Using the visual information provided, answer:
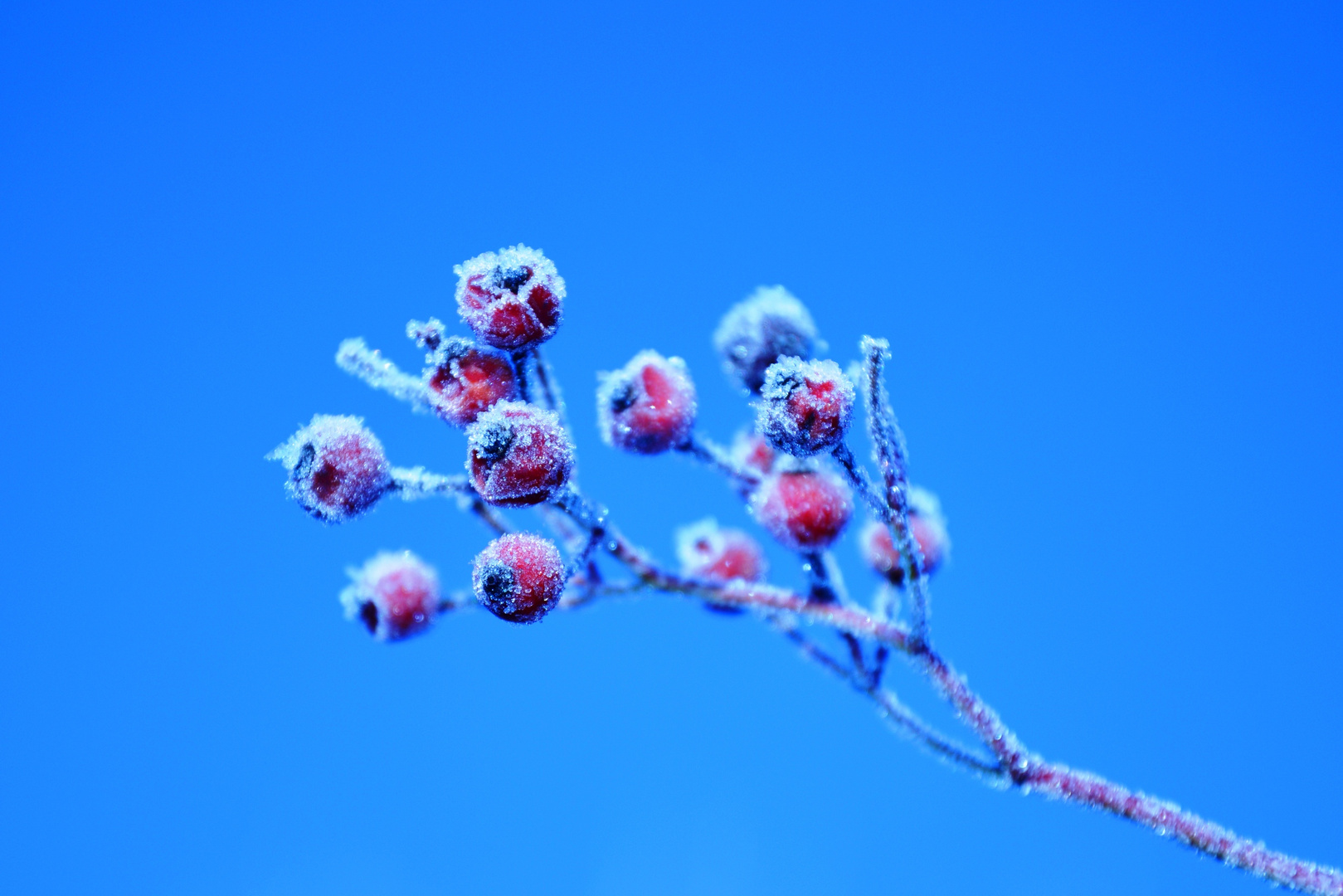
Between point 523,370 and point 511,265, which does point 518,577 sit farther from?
point 511,265

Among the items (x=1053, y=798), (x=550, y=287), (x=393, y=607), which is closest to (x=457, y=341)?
(x=550, y=287)

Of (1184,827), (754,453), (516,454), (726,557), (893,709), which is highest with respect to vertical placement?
(754,453)

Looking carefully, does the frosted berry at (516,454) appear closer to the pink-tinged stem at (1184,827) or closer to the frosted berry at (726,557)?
the frosted berry at (726,557)

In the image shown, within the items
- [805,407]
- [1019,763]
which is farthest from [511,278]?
[1019,763]

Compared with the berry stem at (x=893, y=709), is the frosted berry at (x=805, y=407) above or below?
above

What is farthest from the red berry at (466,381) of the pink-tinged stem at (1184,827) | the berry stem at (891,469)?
the pink-tinged stem at (1184,827)

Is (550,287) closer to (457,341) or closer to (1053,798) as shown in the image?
(457,341)

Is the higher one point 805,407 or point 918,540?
point 918,540
